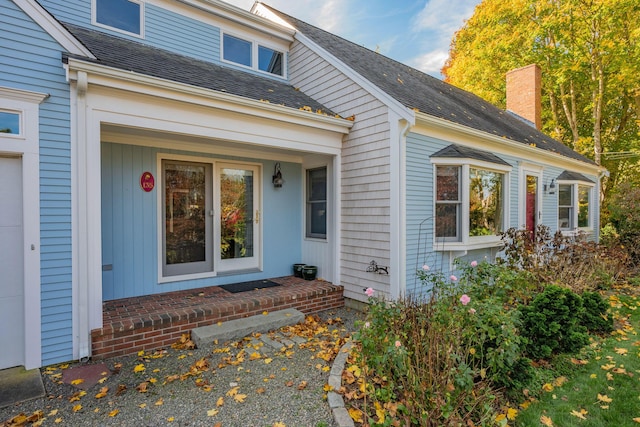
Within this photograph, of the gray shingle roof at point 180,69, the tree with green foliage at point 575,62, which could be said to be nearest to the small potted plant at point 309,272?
the gray shingle roof at point 180,69

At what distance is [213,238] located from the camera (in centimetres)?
589

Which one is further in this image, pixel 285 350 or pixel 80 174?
pixel 285 350

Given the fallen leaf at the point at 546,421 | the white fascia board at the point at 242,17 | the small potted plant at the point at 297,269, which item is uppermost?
the white fascia board at the point at 242,17

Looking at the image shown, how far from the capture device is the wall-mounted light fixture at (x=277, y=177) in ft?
21.2

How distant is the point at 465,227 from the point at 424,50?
19.0m

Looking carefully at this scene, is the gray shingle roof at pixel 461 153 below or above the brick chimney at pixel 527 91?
below

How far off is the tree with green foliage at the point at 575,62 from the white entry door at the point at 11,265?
54.3 ft

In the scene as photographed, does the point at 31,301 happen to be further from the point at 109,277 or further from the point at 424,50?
the point at 424,50

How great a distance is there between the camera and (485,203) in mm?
6766

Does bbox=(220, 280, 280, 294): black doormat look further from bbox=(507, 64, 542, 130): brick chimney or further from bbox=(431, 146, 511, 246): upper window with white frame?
bbox=(507, 64, 542, 130): brick chimney


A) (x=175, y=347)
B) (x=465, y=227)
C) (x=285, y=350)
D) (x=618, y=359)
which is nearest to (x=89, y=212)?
(x=175, y=347)

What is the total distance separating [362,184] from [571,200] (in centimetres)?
848

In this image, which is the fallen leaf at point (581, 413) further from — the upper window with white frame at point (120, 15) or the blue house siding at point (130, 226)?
the upper window with white frame at point (120, 15)

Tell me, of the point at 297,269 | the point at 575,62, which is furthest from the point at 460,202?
the point at 575,62
